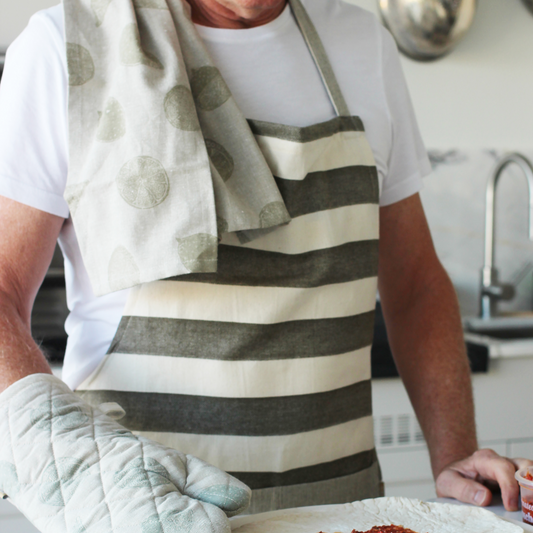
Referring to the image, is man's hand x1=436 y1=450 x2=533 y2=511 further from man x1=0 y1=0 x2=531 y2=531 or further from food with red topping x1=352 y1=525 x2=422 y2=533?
food with red topping x1=352 y1=525 x2=422 y2=533

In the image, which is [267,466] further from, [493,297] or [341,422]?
[493,297]

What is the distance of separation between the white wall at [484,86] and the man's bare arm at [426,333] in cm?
143

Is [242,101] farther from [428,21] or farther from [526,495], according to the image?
[428,21]

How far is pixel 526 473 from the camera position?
633mm

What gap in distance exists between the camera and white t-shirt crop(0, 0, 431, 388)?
0.68 meters

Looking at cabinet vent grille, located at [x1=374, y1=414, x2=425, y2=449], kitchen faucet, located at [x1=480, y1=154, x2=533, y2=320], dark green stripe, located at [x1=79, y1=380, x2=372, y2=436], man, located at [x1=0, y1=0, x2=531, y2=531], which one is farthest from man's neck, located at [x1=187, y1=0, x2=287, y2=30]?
kitchen faucet, located at [x1=480, y1=154, x2=533, y2=320]

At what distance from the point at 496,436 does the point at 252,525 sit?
1.36m

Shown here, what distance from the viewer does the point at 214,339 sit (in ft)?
2.35

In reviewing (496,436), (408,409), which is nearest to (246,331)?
(408,409)

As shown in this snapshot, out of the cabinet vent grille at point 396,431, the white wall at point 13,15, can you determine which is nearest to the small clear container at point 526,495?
the cabinet vent grille at point 396,431

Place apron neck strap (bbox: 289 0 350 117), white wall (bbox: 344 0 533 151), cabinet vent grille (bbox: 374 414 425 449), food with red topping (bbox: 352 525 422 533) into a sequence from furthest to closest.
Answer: white wall (bbox: 344 0 533 151)
cabinet vent grille (bbox: 374 414 425 449)
apron neck strap (bbox: 289 0 350 117)
food with red topping (bbox: 352 525 422 533)

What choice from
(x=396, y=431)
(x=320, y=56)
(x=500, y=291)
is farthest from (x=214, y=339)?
(x=500, y=291)

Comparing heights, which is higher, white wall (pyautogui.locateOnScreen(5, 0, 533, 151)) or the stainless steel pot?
the stainless steel pot

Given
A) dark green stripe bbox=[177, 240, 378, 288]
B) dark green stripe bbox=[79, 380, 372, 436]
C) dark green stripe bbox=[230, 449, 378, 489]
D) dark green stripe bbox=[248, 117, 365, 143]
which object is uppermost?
dark green stripe bbox=[248, 117, 365, 143]
